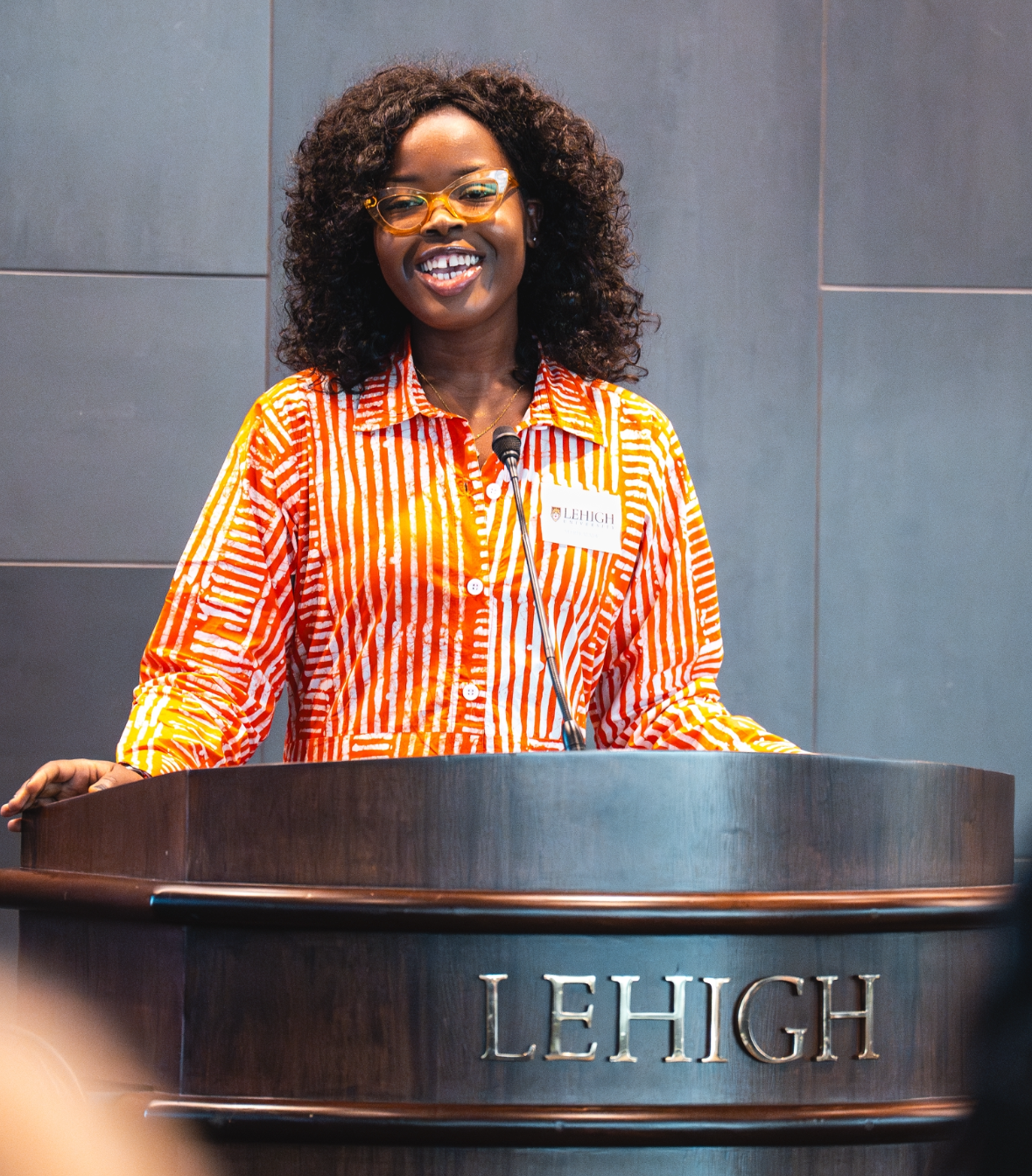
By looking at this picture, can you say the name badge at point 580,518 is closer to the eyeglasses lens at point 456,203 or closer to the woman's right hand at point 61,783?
the eyeglasses lens at point 456,203

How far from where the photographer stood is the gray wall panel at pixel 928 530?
10.2 feet

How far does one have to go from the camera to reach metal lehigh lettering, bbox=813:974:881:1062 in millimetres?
1294

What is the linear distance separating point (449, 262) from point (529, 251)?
240mm

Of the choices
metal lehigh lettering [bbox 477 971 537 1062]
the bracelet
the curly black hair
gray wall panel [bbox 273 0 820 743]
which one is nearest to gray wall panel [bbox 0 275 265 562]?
the curly black hair

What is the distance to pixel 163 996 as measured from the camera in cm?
130

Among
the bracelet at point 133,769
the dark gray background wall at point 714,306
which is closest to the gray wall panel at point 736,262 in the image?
the dark gray background wall at point 714,306

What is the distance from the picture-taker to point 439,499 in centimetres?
203

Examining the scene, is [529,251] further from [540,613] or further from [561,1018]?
[561,1018]

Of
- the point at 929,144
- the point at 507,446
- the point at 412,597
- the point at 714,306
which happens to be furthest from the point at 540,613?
the point at 929,144

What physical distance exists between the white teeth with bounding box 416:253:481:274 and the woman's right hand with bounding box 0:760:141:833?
0.82m

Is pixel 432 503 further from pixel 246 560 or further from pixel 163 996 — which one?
pixel 163 996

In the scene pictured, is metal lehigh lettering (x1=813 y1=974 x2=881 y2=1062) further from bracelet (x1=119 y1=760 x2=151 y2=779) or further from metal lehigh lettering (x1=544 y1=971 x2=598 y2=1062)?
bracelet (x1=119 y1=760 x2=151 y2=779)

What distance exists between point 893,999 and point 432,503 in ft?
3.10

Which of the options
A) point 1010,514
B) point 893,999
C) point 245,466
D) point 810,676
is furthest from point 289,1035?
point 1010,514
